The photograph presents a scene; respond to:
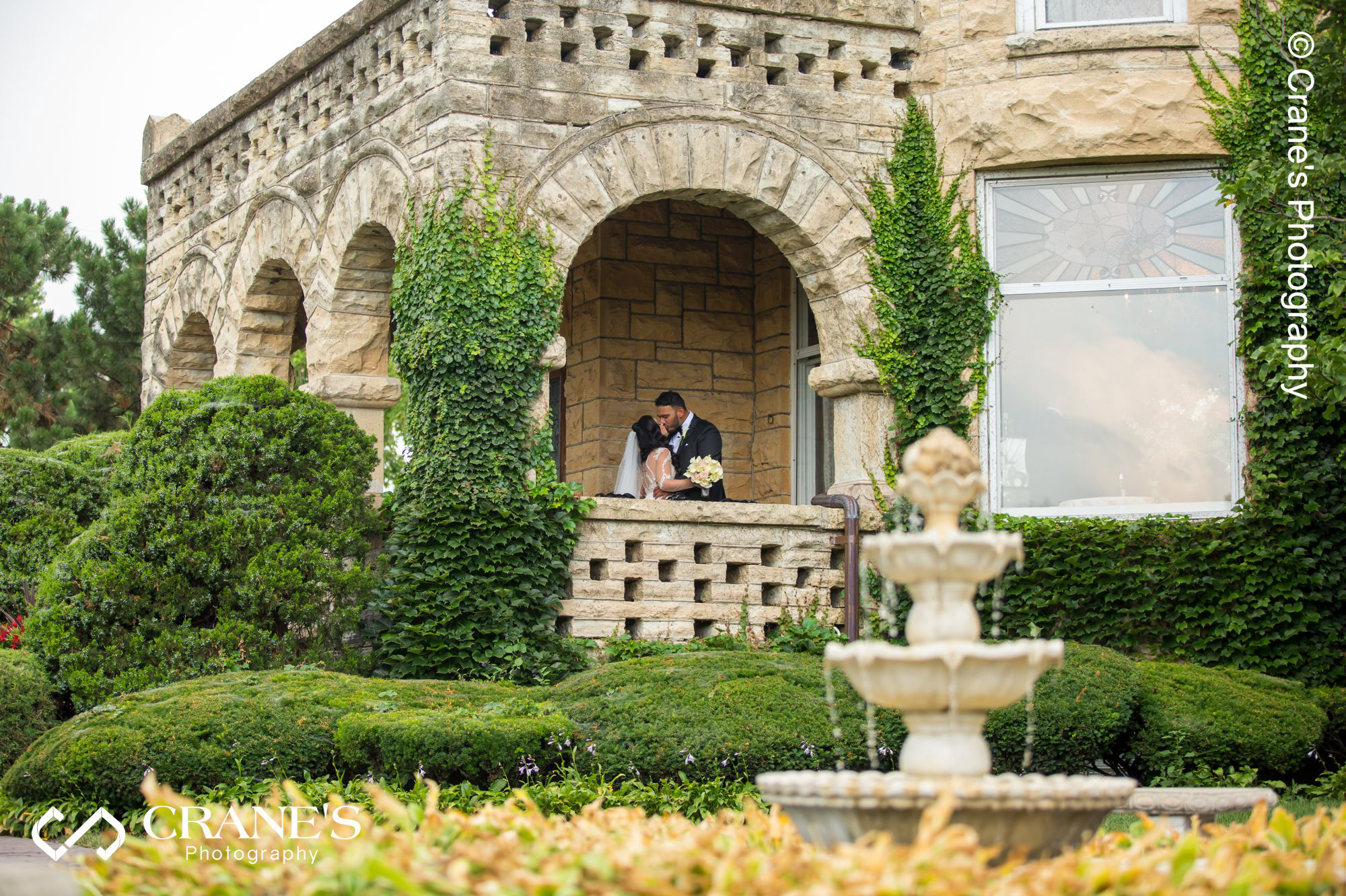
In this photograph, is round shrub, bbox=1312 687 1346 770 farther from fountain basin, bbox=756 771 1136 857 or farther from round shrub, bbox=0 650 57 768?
round shrub, bbox=0 650 57 768

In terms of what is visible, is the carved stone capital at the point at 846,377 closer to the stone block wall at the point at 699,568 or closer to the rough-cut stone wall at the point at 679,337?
the stone block wall at the point at 699,568

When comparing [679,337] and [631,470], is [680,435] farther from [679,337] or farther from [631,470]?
[679,337]

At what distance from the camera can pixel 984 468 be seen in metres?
10.8

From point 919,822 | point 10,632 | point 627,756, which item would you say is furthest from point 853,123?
point 919,822

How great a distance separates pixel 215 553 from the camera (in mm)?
9438

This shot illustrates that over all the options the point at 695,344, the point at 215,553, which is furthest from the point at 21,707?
the point at 695,344

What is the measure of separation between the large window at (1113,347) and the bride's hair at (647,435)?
8.66ft

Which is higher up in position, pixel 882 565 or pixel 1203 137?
pixel 1203 137

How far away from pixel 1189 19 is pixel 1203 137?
0.84 meters

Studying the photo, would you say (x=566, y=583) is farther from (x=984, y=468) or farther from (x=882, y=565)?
(x=882, y=565)

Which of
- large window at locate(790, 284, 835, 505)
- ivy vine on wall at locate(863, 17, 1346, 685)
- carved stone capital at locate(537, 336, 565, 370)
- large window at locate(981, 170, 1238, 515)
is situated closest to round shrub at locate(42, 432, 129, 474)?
carved stone capital at locate(537, 336, 565, 370)

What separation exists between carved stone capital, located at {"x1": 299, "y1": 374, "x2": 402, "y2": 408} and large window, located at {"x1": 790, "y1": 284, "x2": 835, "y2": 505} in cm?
347

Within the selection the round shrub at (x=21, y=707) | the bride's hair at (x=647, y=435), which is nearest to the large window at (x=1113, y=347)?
the bride's hair at (x=647, y=435)

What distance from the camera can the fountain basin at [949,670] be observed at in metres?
4.30
